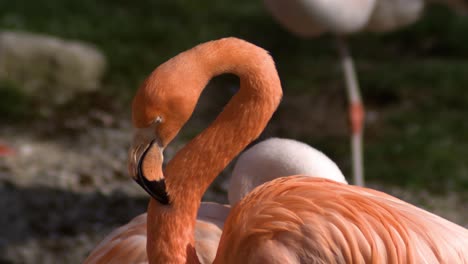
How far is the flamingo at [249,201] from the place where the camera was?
6.89 ft

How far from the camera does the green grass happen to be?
5.43m

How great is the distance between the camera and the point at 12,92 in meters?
6.37

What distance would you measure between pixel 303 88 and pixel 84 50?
6.28 feet

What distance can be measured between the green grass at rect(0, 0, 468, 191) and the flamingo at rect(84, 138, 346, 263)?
2419 mm

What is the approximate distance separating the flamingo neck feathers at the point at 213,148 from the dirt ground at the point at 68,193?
6.91ft

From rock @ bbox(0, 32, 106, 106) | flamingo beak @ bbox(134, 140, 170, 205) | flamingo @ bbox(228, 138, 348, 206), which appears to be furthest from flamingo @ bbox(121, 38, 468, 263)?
rock @ bbox(0, 32, 106, 106)

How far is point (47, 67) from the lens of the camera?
21.8 ft

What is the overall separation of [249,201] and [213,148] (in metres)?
0.19

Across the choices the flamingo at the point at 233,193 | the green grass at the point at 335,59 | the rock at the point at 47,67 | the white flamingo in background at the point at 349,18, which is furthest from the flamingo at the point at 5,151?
the flamingo at the point at 233,193

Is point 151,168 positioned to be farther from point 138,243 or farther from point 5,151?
point 5,151

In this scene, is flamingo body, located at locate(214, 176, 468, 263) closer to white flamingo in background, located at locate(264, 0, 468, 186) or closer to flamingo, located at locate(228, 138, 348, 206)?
flamingo, located at locate(228, 138, 348, 206)

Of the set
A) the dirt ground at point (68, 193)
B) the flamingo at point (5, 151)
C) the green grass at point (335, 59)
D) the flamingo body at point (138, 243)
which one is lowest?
the flamingo at point (5, 151)

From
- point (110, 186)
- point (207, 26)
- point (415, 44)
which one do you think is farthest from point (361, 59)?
point (110, 186)

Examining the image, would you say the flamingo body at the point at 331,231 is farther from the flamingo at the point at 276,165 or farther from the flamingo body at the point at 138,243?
the flamingo at the point at 276,165
